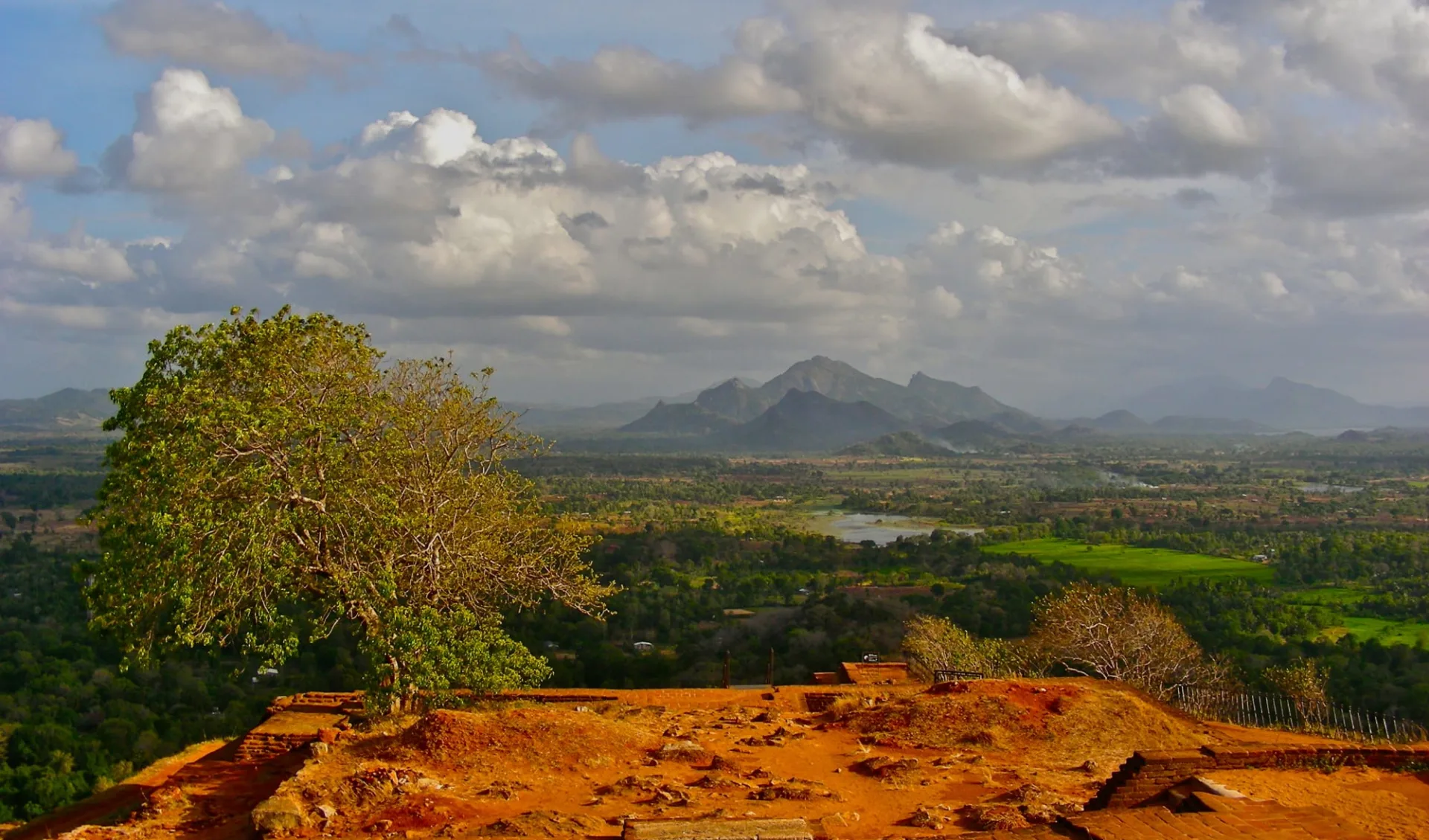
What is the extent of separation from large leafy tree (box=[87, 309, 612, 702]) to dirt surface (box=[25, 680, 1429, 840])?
65.8 inches

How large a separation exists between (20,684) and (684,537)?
48976mm

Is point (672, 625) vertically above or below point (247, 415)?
below

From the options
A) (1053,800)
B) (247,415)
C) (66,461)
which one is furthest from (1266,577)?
(66,461)

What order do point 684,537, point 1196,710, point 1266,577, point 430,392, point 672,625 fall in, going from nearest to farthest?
point 430,392, point 1196,710, point 672,625, point 1266,577, point 684,537

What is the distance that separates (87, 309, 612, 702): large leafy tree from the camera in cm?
1434

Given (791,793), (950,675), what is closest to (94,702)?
(950,675)

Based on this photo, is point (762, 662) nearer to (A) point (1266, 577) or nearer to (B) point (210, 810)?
(B) point (210, 810)

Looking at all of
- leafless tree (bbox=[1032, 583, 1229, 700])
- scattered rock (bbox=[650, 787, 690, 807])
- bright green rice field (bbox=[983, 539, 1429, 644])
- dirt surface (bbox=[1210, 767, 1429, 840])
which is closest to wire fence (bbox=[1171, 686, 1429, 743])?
leafless tree (bbox=[1032, 583, 1229, 700])

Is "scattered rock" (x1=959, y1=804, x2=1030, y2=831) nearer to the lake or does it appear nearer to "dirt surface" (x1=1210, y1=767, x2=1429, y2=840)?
"dirt surface" (x1=1210, y1=767, x2=1429, y2=840)

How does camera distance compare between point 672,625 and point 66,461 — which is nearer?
point 672,625

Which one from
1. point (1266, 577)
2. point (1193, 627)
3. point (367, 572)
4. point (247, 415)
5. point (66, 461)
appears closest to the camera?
point (247, 415)

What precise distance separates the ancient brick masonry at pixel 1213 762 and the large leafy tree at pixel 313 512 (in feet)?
32.1

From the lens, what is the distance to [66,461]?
167 m

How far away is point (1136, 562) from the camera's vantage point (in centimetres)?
7444
